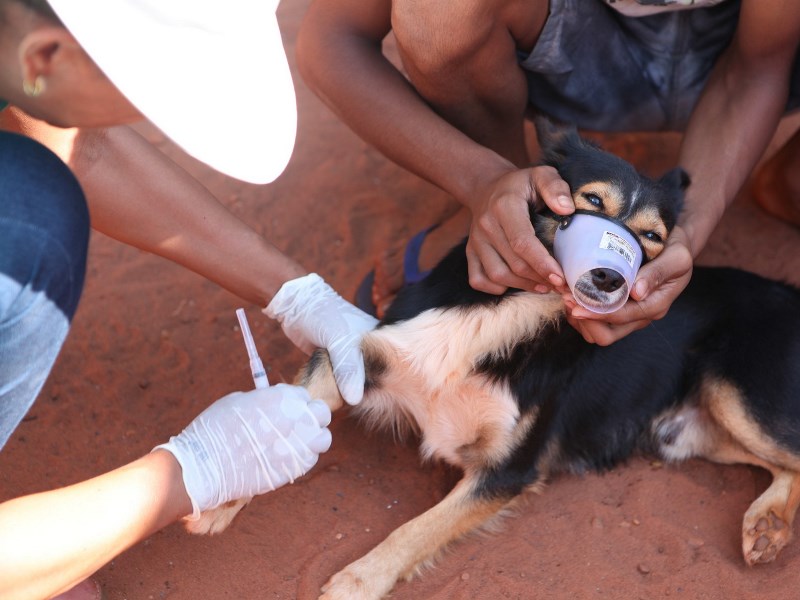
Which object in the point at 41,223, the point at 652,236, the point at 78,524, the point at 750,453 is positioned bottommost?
the point at 750,453

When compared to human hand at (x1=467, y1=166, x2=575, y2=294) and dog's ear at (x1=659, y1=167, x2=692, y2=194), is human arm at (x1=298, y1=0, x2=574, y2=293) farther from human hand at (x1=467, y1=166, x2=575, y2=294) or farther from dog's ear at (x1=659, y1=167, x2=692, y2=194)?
dog's ear at (x1=659, y1=167, x2=692, y2=194)

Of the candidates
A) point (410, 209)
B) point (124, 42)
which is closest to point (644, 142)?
point (410, 209)

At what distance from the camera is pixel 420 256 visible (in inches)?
158

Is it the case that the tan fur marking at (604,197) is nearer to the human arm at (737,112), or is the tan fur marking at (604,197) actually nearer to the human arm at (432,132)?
the human arm at (432,132)

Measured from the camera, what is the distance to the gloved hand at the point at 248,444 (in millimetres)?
2527

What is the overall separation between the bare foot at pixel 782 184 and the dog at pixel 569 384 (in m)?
1.01

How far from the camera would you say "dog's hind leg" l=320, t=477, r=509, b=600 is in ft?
8.59

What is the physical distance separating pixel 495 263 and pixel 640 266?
441mm

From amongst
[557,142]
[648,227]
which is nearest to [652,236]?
[648,227]

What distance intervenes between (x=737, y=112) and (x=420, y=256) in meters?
1.50

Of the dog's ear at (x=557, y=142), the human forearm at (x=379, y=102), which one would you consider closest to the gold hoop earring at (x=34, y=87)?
the human forearm at (x=379, y=102)

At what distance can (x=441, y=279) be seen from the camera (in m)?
3.01

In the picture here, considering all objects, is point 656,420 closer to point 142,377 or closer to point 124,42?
point 142,377

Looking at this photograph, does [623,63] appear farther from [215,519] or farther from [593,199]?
[215,519]
